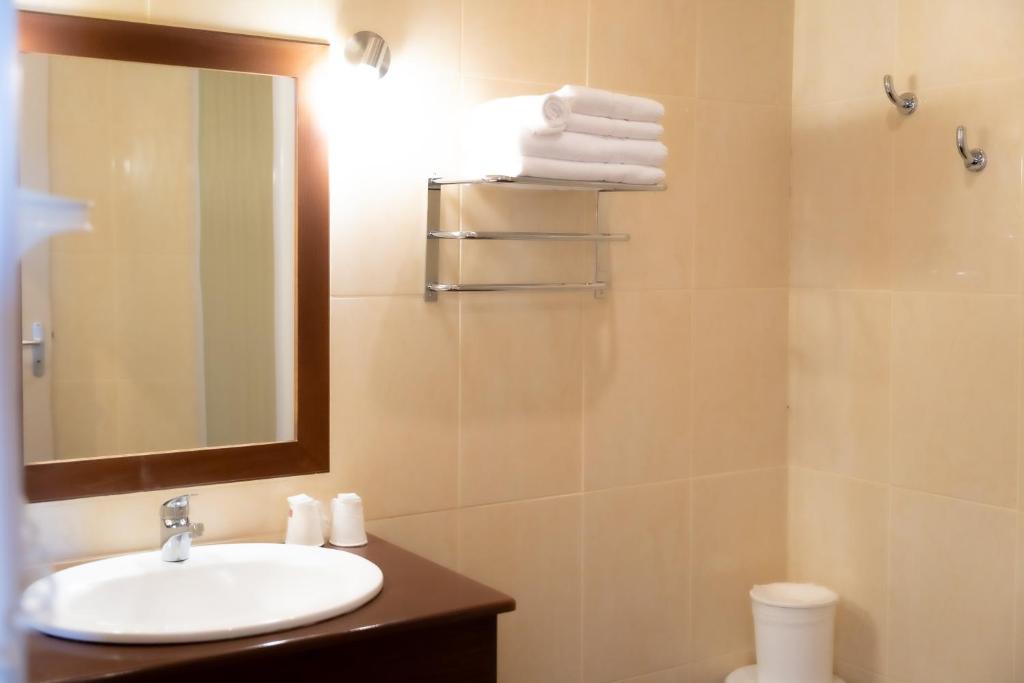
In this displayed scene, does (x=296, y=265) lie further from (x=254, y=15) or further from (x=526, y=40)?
(x=526, y=40)

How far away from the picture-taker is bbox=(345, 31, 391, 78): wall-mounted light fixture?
1.80 m

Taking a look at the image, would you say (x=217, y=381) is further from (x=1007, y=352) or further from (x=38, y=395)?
(x=1007, y=352)

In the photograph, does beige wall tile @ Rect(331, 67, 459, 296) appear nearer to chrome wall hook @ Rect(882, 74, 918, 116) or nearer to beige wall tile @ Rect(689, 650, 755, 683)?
chrome wall hook @ Rect(882, 74, 918, 116)

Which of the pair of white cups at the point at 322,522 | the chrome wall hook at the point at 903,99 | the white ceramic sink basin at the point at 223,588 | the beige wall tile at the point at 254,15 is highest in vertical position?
the beige wall tile at the point at 254,15

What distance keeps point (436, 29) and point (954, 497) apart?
4.69 ft

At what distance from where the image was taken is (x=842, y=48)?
93.0 inches

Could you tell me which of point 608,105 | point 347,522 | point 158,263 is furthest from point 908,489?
point 158,263

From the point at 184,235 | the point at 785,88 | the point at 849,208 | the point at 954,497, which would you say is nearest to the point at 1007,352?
the point at 954,497

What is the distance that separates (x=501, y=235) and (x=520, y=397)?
0.36m

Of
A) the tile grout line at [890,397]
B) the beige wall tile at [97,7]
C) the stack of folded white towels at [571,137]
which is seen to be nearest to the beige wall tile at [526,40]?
the stack of folded white towels at [571,137]

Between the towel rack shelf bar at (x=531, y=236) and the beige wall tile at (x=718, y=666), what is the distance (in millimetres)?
1035

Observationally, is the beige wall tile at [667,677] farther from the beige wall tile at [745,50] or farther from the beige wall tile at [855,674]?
the beige wall tile at [745,50]

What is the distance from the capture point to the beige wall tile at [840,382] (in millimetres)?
2283

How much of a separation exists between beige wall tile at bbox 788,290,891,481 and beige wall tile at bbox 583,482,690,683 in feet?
1.20
